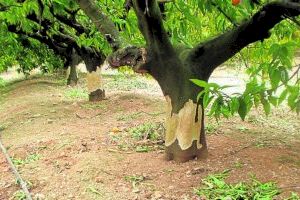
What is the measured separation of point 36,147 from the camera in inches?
296

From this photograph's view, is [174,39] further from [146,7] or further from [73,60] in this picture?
[73,60]

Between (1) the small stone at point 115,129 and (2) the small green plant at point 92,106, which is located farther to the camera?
(2) the small green plant at point 92,106

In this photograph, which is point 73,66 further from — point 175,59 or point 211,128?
point 175,59

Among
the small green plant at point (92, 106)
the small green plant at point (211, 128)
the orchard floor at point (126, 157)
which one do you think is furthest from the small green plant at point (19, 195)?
the small green plant at point (92, 106)

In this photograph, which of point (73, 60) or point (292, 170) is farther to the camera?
point (73, 60)

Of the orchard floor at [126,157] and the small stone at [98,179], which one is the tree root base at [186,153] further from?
the small stone at [98,179]

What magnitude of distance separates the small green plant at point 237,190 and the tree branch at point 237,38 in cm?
Result: 151

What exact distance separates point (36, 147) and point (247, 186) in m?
4.12

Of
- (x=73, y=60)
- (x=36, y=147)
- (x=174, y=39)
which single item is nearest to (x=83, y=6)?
(x=174, y=39)

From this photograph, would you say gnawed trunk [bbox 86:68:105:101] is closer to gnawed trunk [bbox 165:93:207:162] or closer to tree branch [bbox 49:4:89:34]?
tree branch [bbox 49:4:89:34]

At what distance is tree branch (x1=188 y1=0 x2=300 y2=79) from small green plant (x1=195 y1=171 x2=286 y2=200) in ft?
4.96

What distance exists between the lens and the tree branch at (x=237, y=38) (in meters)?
4.56

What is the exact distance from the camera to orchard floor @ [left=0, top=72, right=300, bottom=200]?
17.1ft

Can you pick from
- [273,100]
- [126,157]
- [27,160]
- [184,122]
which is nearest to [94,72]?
[27,160]
